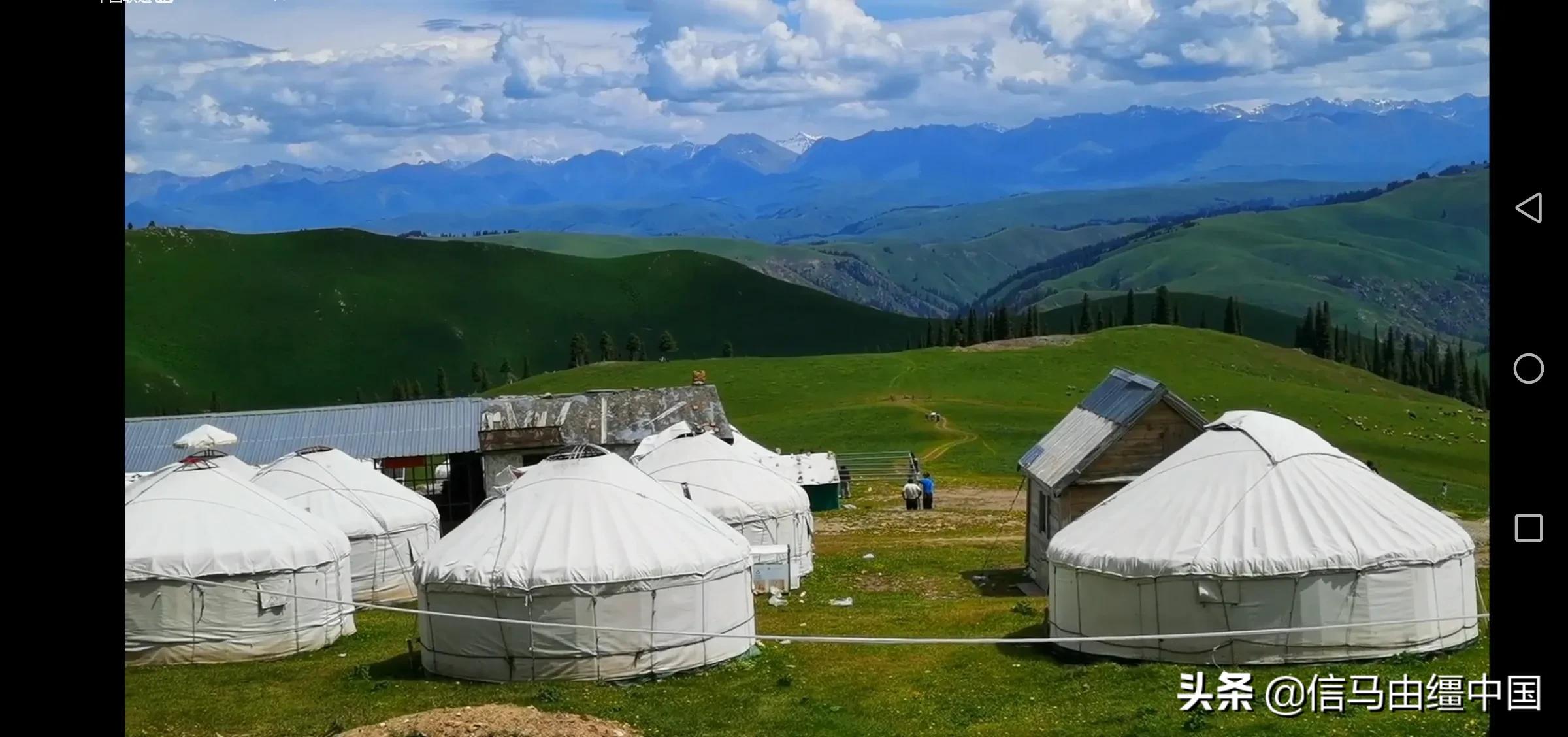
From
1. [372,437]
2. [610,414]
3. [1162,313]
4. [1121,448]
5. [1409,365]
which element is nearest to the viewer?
[1121,448]

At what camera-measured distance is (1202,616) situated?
65.4 feet

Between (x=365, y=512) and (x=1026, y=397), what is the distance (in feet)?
219

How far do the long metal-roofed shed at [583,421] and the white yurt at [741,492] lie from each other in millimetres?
11344

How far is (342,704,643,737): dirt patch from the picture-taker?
49.7 feet

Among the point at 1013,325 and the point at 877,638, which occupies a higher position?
A: the point at 1013,325

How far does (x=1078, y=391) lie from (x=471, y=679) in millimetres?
80380

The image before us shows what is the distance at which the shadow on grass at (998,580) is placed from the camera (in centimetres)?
3145

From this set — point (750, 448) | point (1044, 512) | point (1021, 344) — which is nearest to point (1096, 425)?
point (1044, 512)

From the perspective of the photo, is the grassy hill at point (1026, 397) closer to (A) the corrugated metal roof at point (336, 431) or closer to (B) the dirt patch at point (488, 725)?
(A) the corrugated metal roof at point (336, 431)

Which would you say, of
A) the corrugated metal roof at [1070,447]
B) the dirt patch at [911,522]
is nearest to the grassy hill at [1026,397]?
the dirt patch at [911,522]

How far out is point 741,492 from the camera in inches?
1403

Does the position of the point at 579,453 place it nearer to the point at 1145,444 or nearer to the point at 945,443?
the point at 1145,444

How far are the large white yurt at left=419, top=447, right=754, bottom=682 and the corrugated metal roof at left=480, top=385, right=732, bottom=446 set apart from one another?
26.5 metres
